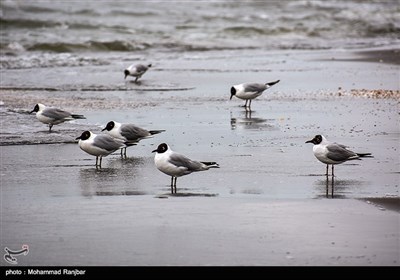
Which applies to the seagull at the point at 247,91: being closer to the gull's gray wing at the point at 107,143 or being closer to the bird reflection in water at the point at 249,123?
the bird reflection in water at the point at 249,123

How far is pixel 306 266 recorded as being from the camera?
7.06 metres

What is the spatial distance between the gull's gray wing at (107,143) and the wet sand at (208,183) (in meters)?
0.25

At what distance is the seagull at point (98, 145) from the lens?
11.2 meters

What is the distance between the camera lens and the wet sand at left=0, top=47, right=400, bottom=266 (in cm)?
755

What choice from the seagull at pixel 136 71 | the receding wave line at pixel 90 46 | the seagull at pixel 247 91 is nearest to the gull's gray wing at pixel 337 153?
the seagull at pixel 247 91

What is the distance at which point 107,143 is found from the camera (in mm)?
11352

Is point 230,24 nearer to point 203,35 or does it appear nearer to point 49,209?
point 203,35

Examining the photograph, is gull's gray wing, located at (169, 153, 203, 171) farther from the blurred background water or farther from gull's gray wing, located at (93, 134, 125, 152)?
the blurred background water

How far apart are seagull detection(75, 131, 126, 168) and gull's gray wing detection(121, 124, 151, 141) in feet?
2.19

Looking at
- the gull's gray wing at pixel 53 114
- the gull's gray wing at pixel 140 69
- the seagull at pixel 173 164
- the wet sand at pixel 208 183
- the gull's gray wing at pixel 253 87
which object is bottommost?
the wet sand at pixel 208 183

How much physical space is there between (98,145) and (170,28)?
861 inches

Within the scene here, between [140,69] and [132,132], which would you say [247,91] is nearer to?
[132,132]
